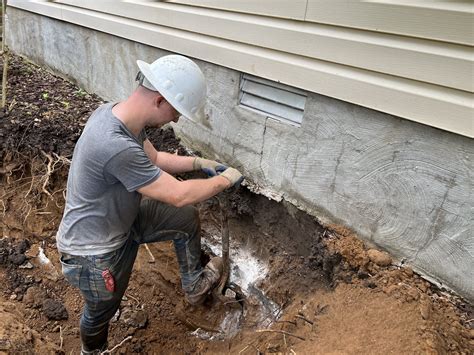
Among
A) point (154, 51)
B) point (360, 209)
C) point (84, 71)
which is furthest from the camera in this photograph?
point (84, 71)

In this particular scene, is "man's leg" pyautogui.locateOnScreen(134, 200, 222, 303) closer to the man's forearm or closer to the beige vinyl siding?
the man's forearm

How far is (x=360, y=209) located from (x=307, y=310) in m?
0.75

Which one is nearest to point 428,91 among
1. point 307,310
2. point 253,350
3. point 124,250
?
point 307,310

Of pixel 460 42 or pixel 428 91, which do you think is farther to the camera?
pixel 428 91

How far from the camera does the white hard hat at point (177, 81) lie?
2.22 metres

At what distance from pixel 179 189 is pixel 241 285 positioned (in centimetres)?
141

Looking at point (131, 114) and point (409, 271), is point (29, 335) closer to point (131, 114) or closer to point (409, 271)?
point (131, 114)

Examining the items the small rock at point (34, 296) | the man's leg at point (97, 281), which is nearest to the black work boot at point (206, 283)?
the man's leg at point (97, 281)

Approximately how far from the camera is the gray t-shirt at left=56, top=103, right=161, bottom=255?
214cm

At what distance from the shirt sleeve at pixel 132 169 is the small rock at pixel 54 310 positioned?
176cm

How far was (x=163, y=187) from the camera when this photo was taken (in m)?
2.23

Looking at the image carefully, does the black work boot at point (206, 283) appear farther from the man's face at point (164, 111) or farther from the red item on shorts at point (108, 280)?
the man's face at point (164, 111)

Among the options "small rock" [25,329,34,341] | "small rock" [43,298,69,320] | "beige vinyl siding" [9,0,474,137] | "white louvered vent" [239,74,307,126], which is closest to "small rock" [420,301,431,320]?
"beige vinyl siding" [9,0,474,137]

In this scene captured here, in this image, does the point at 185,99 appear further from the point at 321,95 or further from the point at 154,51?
the point at 154,51
